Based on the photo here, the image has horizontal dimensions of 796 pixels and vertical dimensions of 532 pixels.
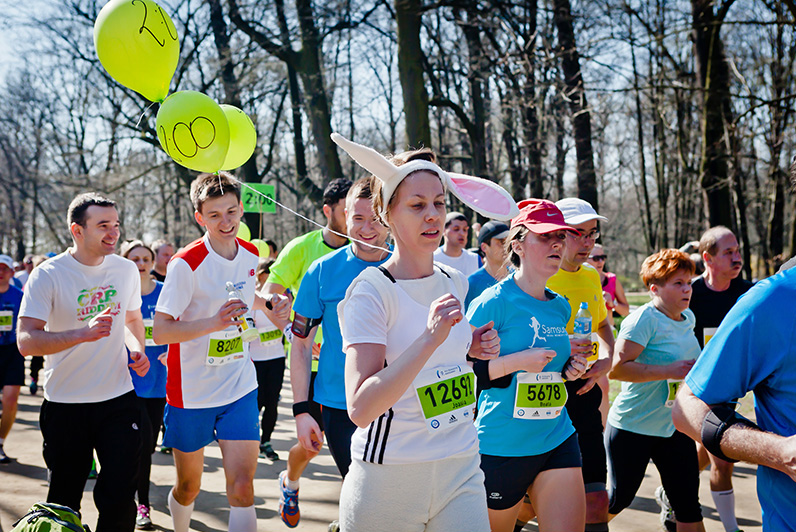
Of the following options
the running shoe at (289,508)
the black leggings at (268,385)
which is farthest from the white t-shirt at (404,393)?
the black leggings at (268,385)

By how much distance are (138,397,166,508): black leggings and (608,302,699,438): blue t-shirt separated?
2.90 m

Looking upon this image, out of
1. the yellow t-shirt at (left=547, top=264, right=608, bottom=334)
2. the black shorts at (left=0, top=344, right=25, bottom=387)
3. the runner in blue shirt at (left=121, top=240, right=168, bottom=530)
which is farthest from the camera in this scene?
the black shorts at (left=0, top=344, right=25, bottom=387)

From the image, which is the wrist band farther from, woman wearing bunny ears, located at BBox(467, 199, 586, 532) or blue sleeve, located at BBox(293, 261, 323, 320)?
woman wearing bunny ears, located at BBox(467, 199, 586, 532)

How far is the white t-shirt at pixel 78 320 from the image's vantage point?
3.98m

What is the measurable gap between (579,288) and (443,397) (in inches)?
88.1

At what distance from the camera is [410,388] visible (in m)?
2.44

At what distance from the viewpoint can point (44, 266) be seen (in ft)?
13.2

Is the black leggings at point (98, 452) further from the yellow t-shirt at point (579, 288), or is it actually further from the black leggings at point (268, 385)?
the black leggings at point (268, 385)

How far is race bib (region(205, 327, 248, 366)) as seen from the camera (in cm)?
404

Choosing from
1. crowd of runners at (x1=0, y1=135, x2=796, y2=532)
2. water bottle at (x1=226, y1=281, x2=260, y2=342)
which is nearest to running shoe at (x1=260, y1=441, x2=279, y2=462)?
crowd of runners at (x1=0, y1=135, x2=796, y2=532)

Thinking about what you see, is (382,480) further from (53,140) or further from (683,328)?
(53,140)

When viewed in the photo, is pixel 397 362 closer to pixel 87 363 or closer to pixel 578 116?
pixel 87 363

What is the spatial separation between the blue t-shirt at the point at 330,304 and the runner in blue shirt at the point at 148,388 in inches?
48.4

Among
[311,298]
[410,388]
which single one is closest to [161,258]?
[311,298]
